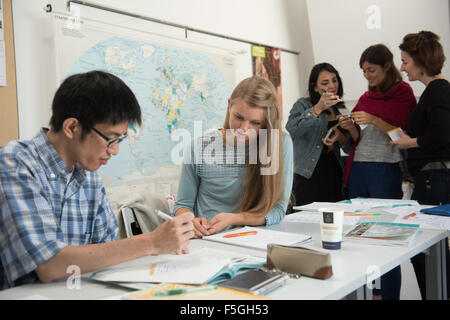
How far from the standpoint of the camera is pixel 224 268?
905 millimetres

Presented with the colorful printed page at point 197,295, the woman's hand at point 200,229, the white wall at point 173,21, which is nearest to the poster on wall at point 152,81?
the white wall at point 173,21

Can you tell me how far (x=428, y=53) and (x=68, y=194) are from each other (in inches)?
Result: 77.3

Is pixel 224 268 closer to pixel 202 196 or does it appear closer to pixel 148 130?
pixel 202 196

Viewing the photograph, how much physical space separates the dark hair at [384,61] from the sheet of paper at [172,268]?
1790 mm

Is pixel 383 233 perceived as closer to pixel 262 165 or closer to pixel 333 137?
pixel 262 165

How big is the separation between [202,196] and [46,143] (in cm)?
76

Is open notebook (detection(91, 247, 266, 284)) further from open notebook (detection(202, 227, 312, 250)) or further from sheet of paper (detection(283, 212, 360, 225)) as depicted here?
sheet of paper (detection(283, 212, 360, 225))

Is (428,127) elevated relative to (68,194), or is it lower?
elevated

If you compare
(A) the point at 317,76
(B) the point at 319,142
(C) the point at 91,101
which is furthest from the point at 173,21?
(C) the point at 91,101

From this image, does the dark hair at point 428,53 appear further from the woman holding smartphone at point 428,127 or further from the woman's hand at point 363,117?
the woman's hand at point 363,117

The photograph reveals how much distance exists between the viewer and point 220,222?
4.57 feet

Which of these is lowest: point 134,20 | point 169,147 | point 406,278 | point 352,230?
point 406,278

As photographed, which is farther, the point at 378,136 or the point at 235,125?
the point at 378,136

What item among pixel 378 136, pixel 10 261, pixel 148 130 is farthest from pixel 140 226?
pixel 378 136
